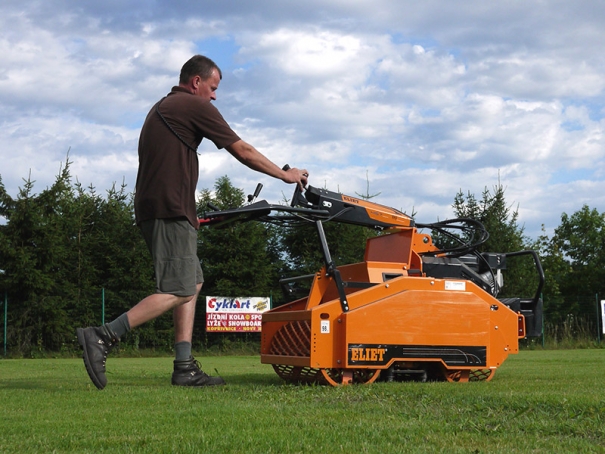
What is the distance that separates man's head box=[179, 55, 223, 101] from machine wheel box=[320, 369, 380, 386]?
2.33 m

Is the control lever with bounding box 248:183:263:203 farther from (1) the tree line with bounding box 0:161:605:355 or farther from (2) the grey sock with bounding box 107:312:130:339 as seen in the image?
(1) the tree line with bounding box 0:161:605:355

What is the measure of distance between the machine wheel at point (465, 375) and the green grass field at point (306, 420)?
1.06 m

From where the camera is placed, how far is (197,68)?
5.85m

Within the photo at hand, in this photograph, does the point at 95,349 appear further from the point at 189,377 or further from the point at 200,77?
the point at 200,77

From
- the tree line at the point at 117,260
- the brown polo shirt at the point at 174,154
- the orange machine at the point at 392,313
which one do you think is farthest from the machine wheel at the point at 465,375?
the tree line at the point at 117,260

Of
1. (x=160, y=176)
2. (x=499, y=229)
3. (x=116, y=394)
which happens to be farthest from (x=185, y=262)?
(x=499, y=229)

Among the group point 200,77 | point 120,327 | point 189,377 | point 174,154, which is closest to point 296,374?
point 189,377

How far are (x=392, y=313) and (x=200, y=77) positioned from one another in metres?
2.36

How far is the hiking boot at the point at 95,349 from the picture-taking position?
507 cm

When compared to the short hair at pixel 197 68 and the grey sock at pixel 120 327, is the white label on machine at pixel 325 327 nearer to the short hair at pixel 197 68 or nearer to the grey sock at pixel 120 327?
the grey sock at pixel 120 327

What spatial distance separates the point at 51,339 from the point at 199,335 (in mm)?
3848

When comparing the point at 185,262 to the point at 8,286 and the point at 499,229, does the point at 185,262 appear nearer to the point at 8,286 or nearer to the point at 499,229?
the point at 8,286

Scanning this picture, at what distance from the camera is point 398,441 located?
122 inches

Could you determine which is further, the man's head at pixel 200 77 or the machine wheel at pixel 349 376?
the machine wheel at pixel 349 376
